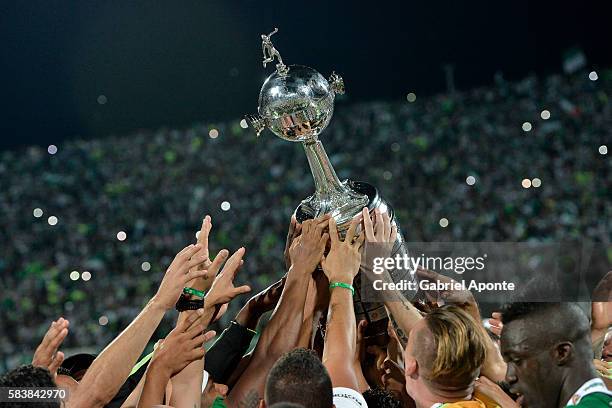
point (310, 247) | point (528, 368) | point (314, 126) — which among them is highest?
point (314, 126)

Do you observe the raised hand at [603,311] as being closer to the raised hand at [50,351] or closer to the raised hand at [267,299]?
the raised hand at [267,299]

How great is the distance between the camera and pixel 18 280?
10273mm

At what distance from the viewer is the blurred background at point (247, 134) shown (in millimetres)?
9664

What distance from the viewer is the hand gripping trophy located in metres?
2.56

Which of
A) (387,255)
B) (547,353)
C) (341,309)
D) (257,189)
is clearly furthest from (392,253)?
(257,189)

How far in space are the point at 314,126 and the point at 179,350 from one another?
2.72 feet

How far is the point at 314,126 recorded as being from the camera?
261cm

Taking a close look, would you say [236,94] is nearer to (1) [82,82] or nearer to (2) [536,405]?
(1) [82,82]

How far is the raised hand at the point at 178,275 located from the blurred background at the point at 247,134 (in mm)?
6390

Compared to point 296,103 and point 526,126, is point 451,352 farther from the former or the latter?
point 526,126

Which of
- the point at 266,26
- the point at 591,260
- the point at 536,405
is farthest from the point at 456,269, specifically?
the point at 266,26

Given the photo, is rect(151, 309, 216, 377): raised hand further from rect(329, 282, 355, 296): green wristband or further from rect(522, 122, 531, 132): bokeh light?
rect(522, 122, 531, 132): bokeh light

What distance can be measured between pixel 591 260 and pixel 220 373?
8.21 feet

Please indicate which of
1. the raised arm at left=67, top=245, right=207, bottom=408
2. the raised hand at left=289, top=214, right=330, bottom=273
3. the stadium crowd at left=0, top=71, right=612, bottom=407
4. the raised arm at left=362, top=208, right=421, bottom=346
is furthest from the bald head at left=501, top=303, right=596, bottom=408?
the stadium crowd at left=0, top=71, right=612, bottom=407
